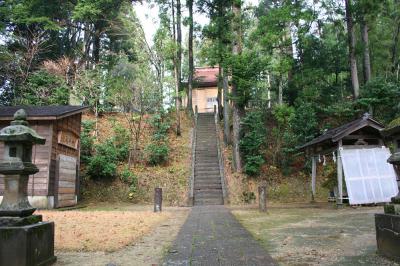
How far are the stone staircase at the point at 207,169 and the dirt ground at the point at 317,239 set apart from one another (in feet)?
21.1

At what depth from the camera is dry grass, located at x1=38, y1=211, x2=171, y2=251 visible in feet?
22.4

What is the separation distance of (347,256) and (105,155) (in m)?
15.8

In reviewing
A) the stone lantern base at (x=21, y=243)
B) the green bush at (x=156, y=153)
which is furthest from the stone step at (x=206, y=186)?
the stone lantern base at (x=21, y=243)

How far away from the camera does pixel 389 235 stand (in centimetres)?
553

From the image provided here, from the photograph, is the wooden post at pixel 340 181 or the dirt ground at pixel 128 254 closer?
the dirt ground at pixel 128 254

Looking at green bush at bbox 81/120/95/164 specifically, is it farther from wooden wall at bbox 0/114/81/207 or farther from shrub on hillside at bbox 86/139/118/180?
wooden wall at bbox 0/114/81/207

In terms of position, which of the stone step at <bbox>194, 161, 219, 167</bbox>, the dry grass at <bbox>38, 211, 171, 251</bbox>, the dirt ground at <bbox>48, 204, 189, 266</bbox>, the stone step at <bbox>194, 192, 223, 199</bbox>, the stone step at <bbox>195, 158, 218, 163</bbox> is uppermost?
the stone step at <bbox>195, 158, 218, 163</bbox>

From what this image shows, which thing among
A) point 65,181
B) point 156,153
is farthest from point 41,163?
point 156,153

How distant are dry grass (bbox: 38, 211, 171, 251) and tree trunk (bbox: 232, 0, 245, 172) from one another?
9.13 m

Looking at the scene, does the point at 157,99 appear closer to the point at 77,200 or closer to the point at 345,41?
the point at 77,200

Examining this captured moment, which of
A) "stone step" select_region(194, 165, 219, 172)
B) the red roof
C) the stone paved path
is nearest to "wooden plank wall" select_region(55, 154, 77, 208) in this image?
"stone step" select_region(194, 165, 219, 172)

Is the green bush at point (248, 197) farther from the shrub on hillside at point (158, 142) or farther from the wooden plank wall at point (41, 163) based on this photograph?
the wooden plank wall at point (41, 163)

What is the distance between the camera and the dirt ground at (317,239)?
561cm

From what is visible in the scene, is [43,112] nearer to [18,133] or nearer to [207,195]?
[207,195]
